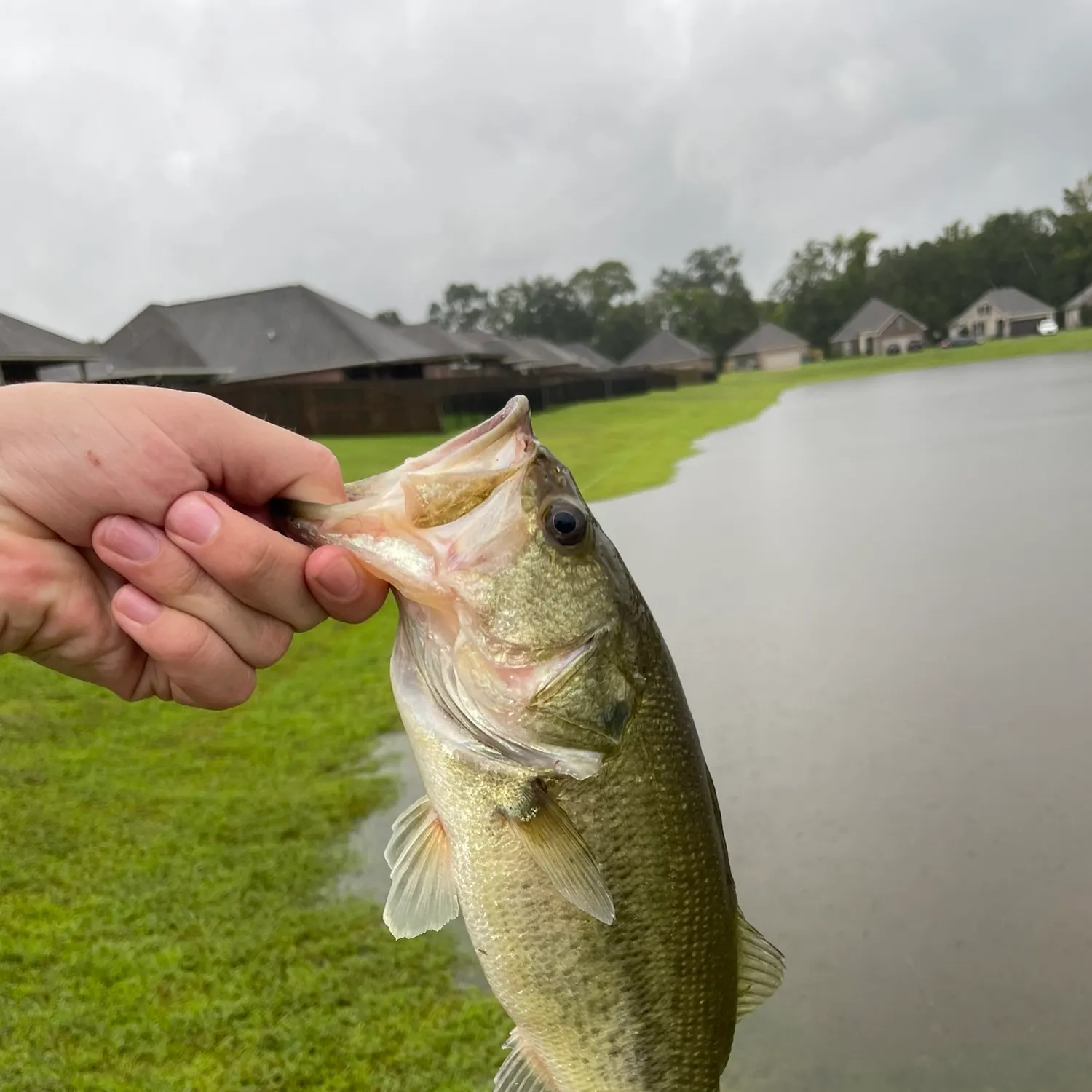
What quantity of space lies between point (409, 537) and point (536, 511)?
223 mm

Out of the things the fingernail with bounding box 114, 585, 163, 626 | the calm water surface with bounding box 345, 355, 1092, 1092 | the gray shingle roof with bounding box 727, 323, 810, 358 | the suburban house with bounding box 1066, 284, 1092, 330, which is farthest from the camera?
the gray shingle roof with bounding box 727, 323, 810, 358

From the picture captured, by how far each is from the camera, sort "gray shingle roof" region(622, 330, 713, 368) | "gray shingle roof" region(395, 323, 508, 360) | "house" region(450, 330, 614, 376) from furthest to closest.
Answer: "gray shingle roof" region(622, 330, 713, 368) < "house" region(450, 330, 614, 376) < "gray shingle roof" region(395, 323, 508, 360)

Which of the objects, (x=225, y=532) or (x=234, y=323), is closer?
(x=225, y=532)

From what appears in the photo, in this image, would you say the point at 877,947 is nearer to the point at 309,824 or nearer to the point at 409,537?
the point at 309,824

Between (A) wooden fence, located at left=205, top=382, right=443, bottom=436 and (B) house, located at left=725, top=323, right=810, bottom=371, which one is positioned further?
(B) house, located at left=725, top=323, right=810, bottom=371

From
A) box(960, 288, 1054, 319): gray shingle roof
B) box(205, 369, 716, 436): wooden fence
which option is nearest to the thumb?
box(205, 369, 716, 436): wooden fence

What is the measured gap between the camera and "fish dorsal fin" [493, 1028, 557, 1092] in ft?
6.00

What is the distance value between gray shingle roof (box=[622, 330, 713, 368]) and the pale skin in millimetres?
68542

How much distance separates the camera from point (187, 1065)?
9.27 ft

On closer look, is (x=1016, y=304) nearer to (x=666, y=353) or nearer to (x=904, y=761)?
(x=666, y=353)

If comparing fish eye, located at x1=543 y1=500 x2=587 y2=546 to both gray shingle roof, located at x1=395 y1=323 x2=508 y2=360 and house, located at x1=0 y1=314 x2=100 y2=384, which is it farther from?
gray shingle roof, located at x1=395 y1=323 x2=508 y2=360

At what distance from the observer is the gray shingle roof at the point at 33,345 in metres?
15.2

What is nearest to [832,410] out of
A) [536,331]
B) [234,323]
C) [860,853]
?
[234,323]

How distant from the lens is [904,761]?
4.69m
